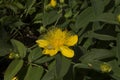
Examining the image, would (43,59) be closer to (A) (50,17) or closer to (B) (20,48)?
(B) (20,48)

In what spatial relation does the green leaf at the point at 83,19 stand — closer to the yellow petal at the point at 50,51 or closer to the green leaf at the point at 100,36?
the green leaf at the point at 100,36

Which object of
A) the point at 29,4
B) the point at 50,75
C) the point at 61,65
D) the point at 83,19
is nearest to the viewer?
the point at 61,65

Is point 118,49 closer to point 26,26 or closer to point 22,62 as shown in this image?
point 22,62

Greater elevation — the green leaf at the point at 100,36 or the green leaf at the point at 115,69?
the green leaf at the point at 100,36

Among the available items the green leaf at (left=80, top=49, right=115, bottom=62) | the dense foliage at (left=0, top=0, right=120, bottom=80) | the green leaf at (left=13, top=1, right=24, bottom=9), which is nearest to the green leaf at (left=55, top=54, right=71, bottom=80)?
the dense foliage at (left=0, top=0, right=120, bottom=80)

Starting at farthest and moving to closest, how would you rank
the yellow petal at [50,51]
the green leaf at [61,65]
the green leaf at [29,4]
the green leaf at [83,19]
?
the green leaf at [29,4] < the green leaf at [83,19] < the yellow petal at [50,51] < the green leaf at [61,65]

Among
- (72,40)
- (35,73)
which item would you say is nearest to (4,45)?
(35,73)

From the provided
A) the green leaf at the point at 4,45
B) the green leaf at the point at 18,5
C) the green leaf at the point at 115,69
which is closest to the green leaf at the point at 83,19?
the green leaf at the point at 115,69

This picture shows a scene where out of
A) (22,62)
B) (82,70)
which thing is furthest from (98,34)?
(22,62)

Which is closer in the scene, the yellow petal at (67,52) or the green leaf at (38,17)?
the yellow petal at (67,52)

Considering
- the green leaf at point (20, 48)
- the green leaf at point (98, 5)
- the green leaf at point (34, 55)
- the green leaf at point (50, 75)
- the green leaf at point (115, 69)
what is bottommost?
the green leaf at point (115, 69)
